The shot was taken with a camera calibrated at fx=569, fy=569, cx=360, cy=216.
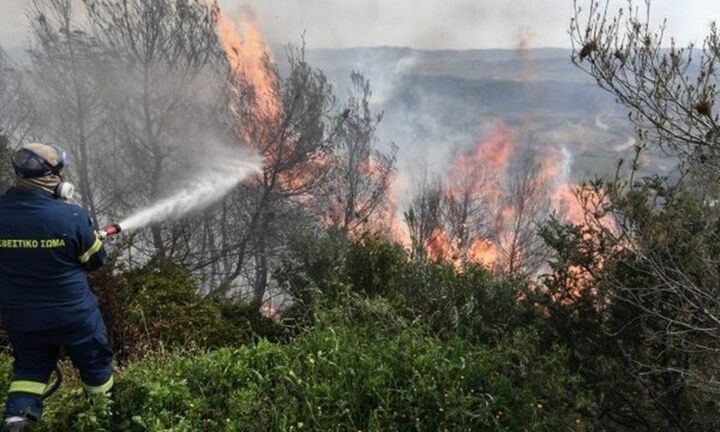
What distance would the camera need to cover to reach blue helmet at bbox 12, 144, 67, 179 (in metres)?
3.47

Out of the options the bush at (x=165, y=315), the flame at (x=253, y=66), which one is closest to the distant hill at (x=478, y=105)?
the flame at (x=253, y=66)

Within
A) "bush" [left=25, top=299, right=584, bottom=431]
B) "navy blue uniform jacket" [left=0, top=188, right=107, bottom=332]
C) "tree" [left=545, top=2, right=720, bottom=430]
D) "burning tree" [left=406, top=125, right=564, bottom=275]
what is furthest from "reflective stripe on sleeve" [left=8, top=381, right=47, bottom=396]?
"burning tree" [left=406, top=125, right=564, bottom=275]

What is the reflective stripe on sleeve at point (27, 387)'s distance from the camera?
3.54 meters

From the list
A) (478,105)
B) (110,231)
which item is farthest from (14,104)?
(478,105)

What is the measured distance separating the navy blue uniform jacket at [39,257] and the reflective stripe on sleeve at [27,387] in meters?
0.34

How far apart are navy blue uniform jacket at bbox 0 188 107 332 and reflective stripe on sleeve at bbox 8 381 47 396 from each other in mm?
342

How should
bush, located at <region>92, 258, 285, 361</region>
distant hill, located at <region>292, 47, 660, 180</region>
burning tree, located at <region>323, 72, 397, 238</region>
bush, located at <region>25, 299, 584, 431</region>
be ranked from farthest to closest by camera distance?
distant hill, located at <region>292, 47, 660, 180</region>, burning tree, located at <region>323, 72, 397, 238</region>, bush, located at <region>92, 258, 285, 361</region>, bush, located at <region>25, 299, 584, 431</region>

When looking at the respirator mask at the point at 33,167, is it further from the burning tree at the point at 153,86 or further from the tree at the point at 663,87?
the burning tree at the point at 153,86

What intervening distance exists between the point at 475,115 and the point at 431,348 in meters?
112

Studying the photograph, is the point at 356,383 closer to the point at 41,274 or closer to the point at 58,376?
the point at 58,376

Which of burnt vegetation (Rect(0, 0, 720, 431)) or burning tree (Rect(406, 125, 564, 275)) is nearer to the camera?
burnt vegetation (Rect(0, 0, 720, 431))

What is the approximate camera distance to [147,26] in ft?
60.4

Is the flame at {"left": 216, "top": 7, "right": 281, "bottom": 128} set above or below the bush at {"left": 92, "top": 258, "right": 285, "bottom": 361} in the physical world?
above

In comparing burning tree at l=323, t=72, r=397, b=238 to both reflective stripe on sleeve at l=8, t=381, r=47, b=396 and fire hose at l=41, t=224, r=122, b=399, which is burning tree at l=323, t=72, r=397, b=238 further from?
reflective stripe on sleeve at l=8, t=381, r=47, b=396
